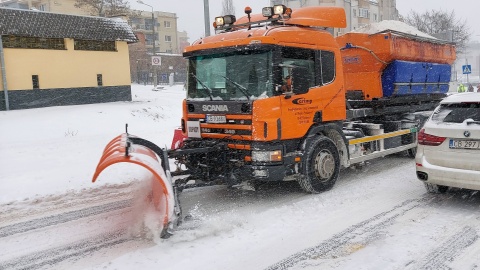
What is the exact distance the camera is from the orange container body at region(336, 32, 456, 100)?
870cm

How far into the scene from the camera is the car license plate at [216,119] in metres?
6.41

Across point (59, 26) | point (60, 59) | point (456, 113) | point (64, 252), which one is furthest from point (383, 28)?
point (59, 26)

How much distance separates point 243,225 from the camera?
18.1 ft

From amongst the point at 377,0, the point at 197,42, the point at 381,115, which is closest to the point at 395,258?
the point at 197,42

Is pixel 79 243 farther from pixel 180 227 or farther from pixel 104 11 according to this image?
pixel 104 11

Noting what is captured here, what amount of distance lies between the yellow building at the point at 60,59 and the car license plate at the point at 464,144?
66.9 feet

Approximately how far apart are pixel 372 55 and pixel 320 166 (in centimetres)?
334

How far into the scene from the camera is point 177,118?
1923cm

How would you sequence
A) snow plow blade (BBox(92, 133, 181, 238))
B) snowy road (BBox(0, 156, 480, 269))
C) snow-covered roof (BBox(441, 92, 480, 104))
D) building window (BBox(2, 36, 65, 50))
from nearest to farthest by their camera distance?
snowy road (BBox(0, 156, 480, 269))
snow plow blade (BBox(92, 133, 181, 238))
snow-covered roof (BBox(441, 92, 480, 104))
building window (BBox(2, 36, 65, 50))

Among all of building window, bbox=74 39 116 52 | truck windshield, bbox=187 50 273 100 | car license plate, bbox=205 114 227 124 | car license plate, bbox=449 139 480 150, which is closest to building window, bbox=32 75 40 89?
building window, bbox=74 39 116 52

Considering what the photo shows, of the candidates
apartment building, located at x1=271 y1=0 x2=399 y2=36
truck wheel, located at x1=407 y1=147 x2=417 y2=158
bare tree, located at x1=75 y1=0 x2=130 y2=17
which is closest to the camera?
truck wheel, located at x1=407 y1=147 x2=417 y2=158

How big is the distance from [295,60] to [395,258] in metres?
3.43

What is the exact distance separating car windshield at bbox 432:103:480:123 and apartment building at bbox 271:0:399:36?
47021mm

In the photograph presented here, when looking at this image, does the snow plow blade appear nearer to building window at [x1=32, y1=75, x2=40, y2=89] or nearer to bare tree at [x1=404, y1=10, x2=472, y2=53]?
building window at [x1=32, y1=75, x2=40, y2=89]
